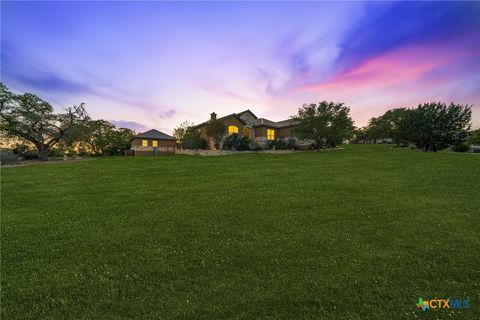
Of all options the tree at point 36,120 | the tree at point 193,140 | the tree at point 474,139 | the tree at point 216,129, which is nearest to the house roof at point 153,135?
the tree at point 193,140

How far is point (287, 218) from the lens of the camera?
23.1 feet

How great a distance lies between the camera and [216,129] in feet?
131

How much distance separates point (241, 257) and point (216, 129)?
36.4 meters

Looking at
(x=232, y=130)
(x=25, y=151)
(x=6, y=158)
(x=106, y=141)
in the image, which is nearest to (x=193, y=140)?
(x=232, y=130)

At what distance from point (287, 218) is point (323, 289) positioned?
11.2 feet

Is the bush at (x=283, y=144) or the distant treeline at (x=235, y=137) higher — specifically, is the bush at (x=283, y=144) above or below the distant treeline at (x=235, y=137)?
below

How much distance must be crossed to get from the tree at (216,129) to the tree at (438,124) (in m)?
35.4

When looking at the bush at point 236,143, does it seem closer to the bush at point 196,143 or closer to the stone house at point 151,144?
the bush at point 196,143

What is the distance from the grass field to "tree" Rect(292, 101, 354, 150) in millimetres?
27946

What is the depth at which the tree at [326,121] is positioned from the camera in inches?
1421

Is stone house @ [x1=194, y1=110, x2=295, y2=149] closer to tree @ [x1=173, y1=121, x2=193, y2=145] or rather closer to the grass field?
tree @ [x1=173, y1=121, x2=193, y2=145]

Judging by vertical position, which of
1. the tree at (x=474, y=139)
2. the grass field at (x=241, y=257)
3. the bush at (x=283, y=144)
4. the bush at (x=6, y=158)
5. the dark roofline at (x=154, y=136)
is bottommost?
the grass field at (x=241, y=257)

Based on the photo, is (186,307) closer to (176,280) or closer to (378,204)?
(176,280)

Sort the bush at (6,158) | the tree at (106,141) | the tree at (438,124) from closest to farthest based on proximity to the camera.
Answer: the bush at (6,158) < the tree at (438,124) < the tree at (106,141)
